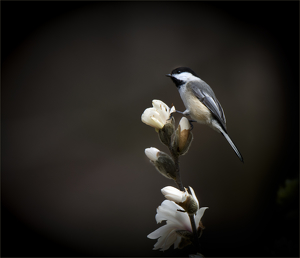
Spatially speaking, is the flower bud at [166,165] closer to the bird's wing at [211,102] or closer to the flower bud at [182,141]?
the flower bud at [182,141]

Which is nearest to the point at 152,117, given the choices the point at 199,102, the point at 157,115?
the point at 157,115

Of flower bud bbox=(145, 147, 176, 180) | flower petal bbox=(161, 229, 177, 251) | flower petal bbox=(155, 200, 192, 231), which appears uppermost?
flower bud bbox=(145, 147, 176, 180)

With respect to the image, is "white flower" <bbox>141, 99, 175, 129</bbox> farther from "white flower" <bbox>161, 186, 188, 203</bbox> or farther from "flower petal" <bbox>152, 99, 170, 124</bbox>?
"white flower" <bbox>161, 186, 188, 203</bbox>

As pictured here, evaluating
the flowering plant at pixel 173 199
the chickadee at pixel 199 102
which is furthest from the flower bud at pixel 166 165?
the chickadee at pixel 199 102

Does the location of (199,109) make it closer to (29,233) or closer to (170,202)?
(170,202)

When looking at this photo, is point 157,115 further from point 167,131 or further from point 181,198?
point 181,198

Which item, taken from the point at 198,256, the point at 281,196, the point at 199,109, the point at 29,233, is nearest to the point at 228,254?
the point at 281,196

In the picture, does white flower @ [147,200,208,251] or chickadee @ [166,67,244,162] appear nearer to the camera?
white flower @ [147,200,208,251]

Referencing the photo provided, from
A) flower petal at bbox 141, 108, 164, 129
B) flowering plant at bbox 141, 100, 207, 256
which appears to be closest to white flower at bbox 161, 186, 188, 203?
flowering plant at bbox 141, 100, 207, 256
